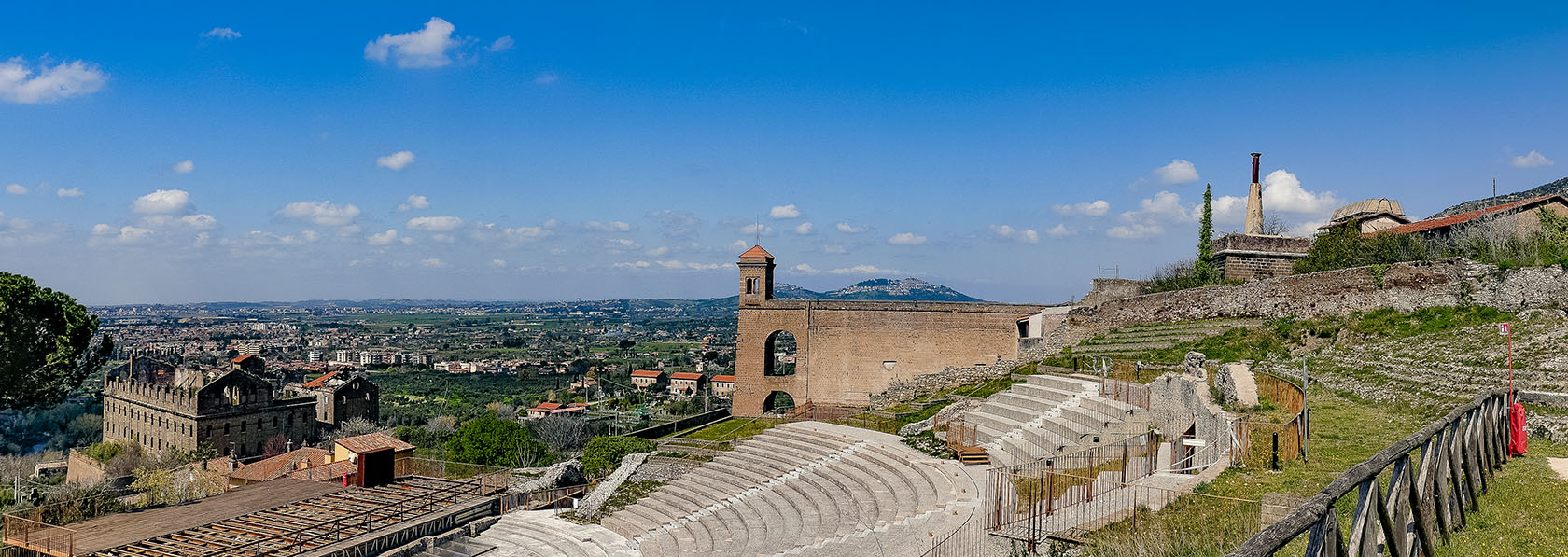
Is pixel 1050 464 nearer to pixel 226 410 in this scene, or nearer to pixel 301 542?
pixel 301 542

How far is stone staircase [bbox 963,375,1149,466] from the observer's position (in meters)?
14.7

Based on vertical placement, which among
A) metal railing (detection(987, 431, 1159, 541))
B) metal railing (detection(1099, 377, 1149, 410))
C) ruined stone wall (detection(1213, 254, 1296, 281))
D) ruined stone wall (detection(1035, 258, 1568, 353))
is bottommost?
metal railing (detection(987, 431, 1159, 541))

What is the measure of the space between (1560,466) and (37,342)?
123 feet

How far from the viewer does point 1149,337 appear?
25000 mm

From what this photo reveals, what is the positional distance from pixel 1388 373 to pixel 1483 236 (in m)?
11.2

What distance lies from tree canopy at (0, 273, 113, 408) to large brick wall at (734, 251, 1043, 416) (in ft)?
75.9

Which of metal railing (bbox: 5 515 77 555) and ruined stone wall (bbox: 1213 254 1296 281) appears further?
ruined stone wall (bbox: 1213 254 1296 281)

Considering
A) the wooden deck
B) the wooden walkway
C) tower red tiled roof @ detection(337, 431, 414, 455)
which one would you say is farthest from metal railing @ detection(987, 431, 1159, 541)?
tower red tiled roof @ detection(337, 431, 414, 455)

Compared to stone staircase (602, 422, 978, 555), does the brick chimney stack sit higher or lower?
higher

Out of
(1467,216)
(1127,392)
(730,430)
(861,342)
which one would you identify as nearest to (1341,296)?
(1467,216)

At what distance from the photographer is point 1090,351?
82.5ft

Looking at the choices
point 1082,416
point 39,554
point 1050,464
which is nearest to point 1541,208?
point 1082,416

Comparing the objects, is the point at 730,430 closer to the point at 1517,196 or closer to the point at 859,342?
the point at 859,342

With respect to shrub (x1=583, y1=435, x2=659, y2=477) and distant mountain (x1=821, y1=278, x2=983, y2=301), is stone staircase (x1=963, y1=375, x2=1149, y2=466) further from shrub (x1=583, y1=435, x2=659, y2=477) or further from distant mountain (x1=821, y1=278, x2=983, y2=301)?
distant mountain (x1=821, y1=278, x2=983, y2=301)
